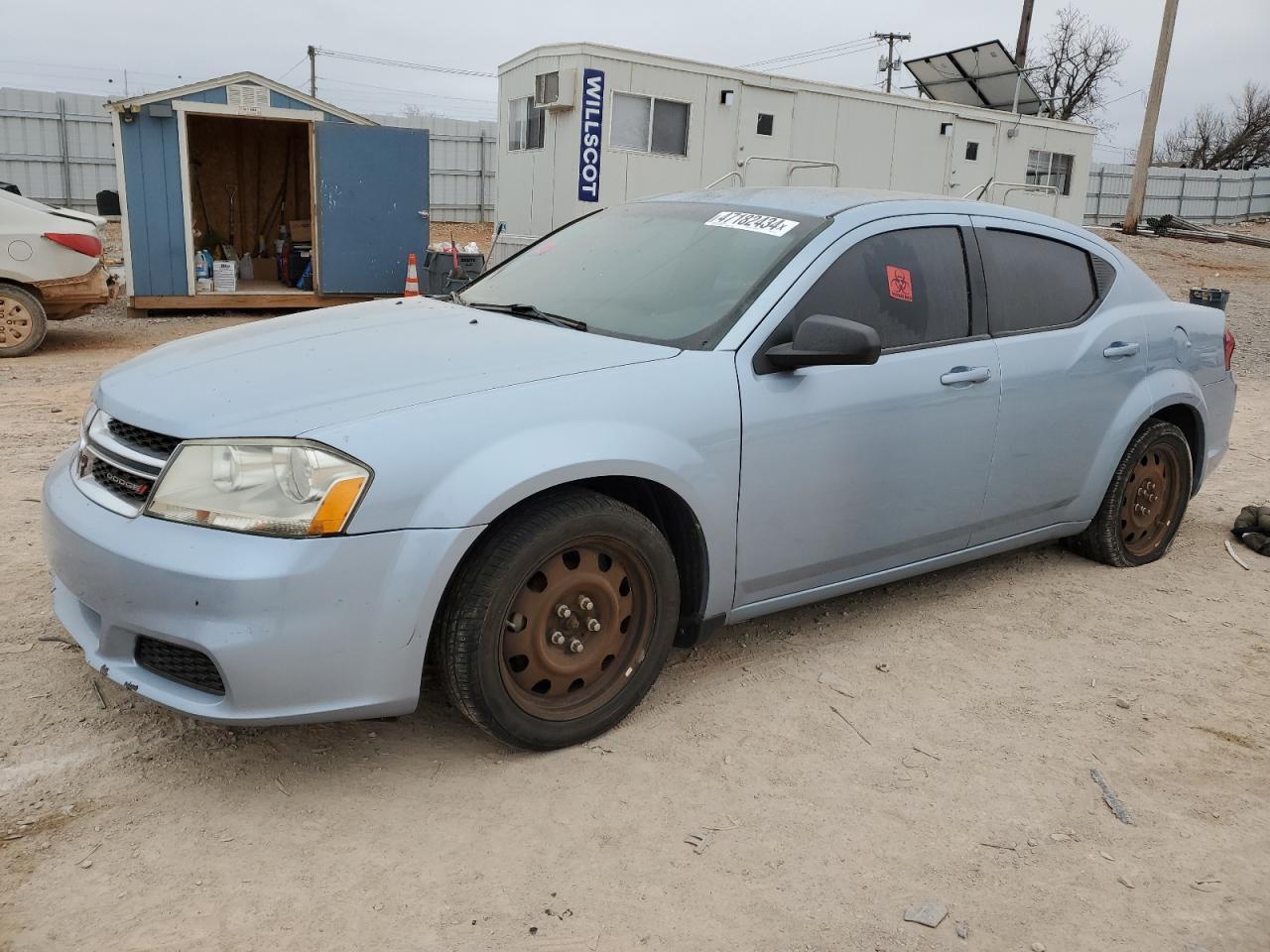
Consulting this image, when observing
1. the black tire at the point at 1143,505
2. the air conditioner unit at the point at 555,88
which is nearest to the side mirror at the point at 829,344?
the black tire at the point at 1143,505

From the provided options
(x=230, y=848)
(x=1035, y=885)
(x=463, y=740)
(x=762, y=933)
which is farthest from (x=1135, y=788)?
(x=230, y=848)

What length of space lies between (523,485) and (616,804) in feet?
2.89

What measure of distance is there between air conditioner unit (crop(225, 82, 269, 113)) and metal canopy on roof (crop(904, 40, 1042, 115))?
1003 centimetres

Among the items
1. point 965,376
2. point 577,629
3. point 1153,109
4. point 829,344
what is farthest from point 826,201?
point 1153,109

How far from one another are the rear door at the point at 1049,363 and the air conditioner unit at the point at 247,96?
10.1m

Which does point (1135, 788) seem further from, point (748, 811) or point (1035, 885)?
point (748, 811)

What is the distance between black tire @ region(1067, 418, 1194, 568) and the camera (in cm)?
476

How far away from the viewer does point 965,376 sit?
12.9ft

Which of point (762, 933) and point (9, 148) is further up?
point (9, 148)

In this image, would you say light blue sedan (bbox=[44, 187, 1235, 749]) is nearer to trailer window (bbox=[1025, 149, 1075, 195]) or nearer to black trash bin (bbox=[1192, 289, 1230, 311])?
black trash bin (bbox=[1192, 289, 1230, 311])

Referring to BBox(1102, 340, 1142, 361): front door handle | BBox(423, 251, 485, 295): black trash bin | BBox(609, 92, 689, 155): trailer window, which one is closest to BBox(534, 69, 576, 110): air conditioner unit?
BBox(609, 92, 689, 155): trailer window

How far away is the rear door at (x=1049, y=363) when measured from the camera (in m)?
4.16

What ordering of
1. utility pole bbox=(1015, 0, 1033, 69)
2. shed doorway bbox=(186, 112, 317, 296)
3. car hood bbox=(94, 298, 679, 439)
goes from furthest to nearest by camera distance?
1. utility pole bbox=(1015, 0, 1033, 69)
2. shed doorway bbox=(186, 112, 317, 296)
3. car hood bbox=(94, 298, 679, 439)

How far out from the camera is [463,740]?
3.23 m
